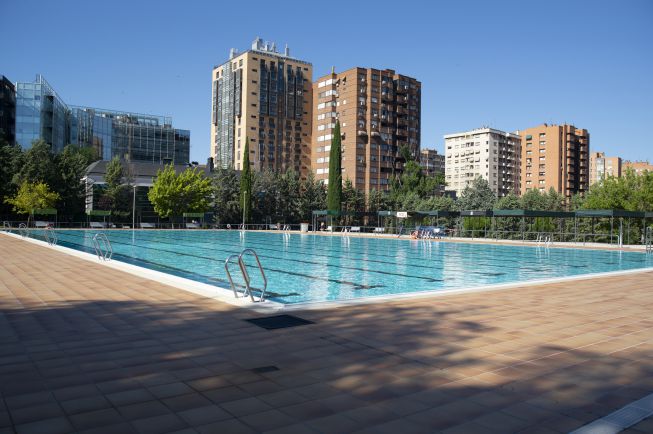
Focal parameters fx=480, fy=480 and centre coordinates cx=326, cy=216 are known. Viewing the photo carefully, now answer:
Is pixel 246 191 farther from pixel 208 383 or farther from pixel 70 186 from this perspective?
pixel 208 383

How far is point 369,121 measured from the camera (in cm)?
8588

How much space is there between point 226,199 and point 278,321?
49237mm

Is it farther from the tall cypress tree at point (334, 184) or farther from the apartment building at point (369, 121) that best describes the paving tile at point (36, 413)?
the apartment building at point (369, 121)

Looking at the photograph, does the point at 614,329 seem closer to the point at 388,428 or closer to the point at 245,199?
the point at 388,428

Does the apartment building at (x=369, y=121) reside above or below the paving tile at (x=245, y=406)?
above

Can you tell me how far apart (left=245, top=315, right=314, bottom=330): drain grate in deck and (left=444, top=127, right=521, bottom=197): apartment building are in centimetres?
11188

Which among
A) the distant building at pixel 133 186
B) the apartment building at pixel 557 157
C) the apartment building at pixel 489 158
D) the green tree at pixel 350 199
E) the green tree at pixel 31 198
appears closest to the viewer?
the green tree at pixel 31 198

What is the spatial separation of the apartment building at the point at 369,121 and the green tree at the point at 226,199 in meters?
33.6

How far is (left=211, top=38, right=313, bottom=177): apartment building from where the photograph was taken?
306ft

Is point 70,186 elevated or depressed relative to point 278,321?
elevated

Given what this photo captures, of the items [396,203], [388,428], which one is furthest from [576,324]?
[396,203]

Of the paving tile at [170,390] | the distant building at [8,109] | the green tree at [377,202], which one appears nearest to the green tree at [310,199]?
the green tree at [377,202]

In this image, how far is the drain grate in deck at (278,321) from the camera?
625cm

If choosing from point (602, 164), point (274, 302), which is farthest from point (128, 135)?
point (602, 164)
